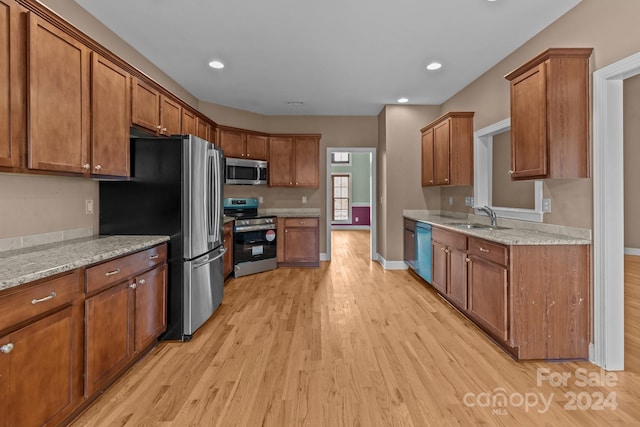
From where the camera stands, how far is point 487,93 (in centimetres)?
391

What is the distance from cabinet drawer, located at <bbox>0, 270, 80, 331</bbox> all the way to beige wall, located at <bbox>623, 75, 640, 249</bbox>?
612 cm

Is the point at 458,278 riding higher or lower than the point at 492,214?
lower

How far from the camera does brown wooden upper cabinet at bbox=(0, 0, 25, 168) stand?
62.9 inches

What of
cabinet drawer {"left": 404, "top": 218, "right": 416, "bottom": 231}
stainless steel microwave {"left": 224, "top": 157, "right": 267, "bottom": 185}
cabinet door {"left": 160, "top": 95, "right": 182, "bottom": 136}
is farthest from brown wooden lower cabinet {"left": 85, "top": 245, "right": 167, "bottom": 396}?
cabinet drawer {"left": 404, "top": 218, "right": 416, "bottom": 231}

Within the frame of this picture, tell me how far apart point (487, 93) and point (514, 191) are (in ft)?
4.35

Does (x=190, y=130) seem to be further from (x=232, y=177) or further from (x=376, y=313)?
(x=376, y=313)

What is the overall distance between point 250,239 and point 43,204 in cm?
294

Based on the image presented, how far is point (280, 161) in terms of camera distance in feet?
18.7

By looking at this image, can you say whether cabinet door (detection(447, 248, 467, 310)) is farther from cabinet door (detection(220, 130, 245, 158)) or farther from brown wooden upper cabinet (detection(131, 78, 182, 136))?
cabinet door (detection(220, 130, 245, 158))

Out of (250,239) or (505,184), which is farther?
(250,239)

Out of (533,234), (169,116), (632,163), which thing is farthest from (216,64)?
(632,163)

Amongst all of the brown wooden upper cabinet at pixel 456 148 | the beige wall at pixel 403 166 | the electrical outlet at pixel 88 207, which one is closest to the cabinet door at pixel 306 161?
the beige wall at pixel 403 166

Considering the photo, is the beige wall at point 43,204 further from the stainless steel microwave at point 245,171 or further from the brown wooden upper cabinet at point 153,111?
the stainless steel microwave at point 245,171

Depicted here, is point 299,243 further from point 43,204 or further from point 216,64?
point 43,204
